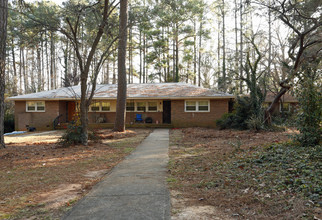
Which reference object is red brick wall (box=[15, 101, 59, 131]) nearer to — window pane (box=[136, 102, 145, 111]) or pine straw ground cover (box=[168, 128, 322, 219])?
window pane (box=[136, 102, 145, 111])

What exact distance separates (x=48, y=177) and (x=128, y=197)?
2.59 m

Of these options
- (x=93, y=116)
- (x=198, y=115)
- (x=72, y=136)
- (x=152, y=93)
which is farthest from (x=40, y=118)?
(x=198, y=115)

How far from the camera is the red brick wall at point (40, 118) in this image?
66.4 feet

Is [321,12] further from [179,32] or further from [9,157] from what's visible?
[179,32]

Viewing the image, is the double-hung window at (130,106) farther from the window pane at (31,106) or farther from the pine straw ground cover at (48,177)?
the pine straw ground cover at (48,177)

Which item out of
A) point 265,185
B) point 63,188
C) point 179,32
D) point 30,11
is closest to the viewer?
point 265,185

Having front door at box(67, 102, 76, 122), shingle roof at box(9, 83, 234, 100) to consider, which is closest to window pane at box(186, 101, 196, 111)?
shingle roof at box(9, 83, 234, 100)

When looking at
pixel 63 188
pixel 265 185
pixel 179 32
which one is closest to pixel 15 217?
pixel 63 188

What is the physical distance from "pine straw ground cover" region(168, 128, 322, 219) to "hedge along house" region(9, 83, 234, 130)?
12.8m

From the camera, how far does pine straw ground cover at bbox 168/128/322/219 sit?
3.23 metres

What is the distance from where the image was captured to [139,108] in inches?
814

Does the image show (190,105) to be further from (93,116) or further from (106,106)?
(93,116)

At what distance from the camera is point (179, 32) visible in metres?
30.7

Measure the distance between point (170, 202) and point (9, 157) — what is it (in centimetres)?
664
